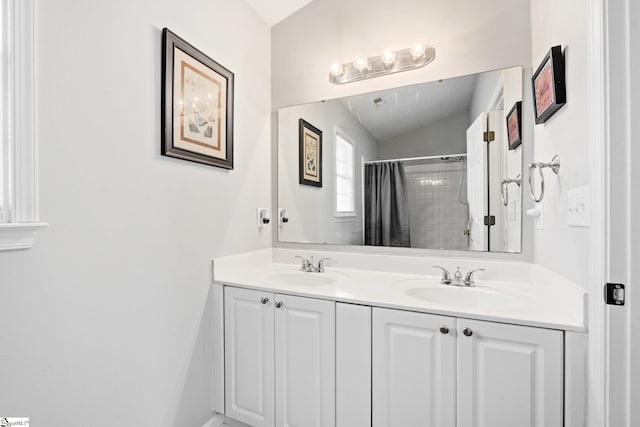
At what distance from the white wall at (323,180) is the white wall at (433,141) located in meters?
0.11

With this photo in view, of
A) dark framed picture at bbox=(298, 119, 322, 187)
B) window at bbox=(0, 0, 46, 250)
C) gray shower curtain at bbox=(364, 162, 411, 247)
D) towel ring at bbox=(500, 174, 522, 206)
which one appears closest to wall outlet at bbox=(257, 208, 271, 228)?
dark framed picture at bbox=(298, 119, 322, 187)

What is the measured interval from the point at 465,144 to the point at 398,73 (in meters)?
0.59

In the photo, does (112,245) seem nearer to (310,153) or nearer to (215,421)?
(215,421)

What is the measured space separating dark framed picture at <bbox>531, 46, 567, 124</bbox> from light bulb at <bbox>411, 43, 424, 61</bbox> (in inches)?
24.4

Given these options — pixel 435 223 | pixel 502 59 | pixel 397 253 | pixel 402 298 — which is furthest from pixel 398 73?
pixel 402 298

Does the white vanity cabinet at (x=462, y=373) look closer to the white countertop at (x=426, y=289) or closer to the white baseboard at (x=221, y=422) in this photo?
the white countertop at (x=426, y=289)

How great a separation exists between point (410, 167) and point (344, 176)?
0.41 metres

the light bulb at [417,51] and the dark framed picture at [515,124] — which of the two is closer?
the dark framed picture at [515,124]

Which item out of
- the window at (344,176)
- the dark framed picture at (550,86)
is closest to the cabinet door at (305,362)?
the window at (344,176)

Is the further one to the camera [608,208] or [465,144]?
[465,144]

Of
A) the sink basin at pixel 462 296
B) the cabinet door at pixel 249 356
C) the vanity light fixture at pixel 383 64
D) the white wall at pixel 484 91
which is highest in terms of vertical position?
the vanity light fixture at pixel 383 64

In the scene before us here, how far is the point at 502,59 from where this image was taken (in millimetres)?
1572

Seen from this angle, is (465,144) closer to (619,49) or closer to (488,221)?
(488,221)

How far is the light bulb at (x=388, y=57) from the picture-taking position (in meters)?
1.78
